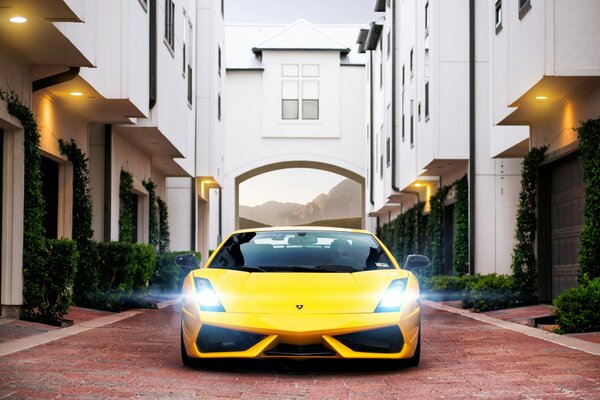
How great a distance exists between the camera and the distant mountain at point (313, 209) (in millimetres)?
85000

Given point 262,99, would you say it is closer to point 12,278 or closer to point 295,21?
point 295,21

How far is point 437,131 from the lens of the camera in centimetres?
2206

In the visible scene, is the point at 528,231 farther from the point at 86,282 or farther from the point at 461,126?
the point at 86,282

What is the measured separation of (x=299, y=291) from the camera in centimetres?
743

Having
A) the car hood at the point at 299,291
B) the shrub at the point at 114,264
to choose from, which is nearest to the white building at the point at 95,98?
the shrub at the point at 114,264

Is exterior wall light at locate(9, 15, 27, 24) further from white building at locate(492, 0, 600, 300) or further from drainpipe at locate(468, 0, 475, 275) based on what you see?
drainpipe at locate(468, 0, 475, 275)

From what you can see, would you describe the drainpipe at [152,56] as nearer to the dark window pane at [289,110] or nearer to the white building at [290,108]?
the white building at [290,108]

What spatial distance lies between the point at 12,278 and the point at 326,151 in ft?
106

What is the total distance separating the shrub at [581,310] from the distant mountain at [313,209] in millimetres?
71198

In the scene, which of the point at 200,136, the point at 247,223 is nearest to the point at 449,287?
the point at 200,136

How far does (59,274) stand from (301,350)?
5843mm

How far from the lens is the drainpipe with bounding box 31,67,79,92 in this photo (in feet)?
42.0

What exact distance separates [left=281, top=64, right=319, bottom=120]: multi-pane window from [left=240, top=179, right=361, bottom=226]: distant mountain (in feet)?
128

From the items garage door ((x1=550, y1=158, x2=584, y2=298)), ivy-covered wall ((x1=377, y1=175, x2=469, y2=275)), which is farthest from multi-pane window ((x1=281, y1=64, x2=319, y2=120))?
garage door ((x1=550, y1=158, x2=584, y2=298))
